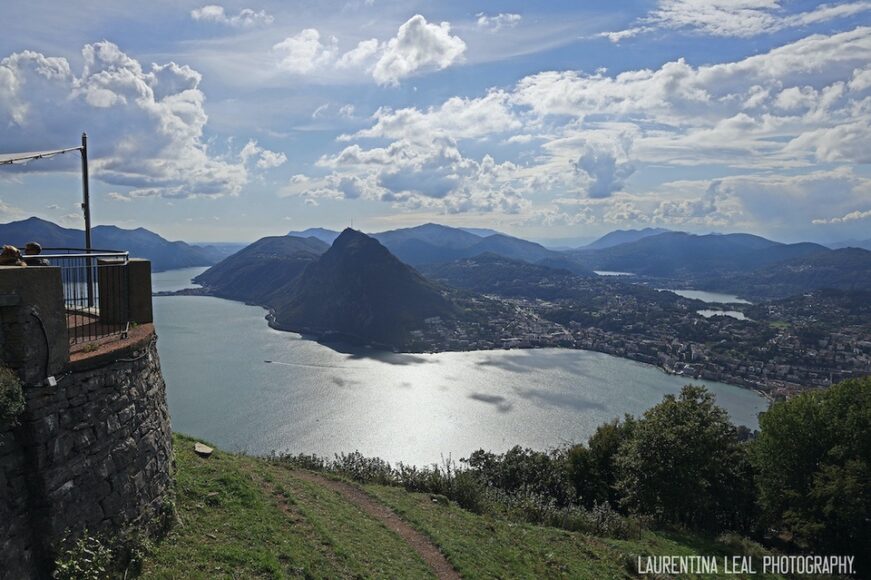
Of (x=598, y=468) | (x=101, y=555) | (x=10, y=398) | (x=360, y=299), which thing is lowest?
(x=598, y=468)

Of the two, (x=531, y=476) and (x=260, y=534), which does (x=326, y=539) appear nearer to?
(x=260, y=534)

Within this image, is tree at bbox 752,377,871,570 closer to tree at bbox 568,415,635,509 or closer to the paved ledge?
tree at bbox 568,415,635,509

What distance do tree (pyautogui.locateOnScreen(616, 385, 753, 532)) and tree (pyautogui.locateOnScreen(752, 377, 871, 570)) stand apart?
1.13 metres

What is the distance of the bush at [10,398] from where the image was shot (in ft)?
17.4

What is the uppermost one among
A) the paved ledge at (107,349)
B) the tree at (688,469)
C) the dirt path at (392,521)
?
the paved ledge at (107,349)

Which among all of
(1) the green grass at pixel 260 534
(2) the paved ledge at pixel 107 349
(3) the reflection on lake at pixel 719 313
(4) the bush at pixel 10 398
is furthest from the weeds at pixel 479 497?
(3) the reflection on lake at pixel 719 313

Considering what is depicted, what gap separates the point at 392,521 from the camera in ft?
41.0

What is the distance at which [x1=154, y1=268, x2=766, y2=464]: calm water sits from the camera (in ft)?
189

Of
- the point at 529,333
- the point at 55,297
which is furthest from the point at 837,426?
the point at 529,333

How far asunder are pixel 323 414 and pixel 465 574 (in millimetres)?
57771

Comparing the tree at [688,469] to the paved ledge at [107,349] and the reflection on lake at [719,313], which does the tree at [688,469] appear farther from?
the reflection on lake at [719,313]

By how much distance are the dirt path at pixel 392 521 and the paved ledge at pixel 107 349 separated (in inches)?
292

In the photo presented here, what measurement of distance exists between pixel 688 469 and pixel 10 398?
19848mm

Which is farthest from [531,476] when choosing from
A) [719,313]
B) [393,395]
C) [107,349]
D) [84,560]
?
[719,313]
